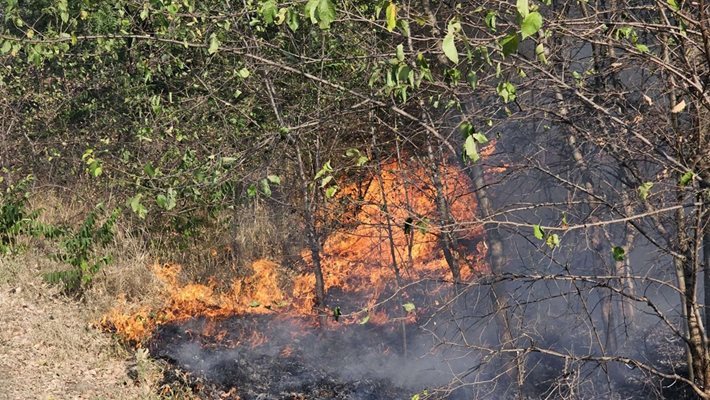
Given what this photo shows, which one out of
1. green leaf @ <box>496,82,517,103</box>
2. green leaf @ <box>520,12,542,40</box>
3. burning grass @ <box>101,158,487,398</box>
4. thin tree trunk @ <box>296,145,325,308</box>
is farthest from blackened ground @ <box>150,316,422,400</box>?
green leaf @ <box>520,12,542,40</box>

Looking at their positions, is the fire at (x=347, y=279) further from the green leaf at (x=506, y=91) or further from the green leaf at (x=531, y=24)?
the green leaf at (x=531, y=24)

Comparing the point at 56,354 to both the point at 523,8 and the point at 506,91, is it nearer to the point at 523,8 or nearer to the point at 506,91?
the point at 506,91

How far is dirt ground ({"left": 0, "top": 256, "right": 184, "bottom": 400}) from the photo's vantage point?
9117 millimetres

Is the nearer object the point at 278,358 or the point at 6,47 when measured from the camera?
the point at 6,47

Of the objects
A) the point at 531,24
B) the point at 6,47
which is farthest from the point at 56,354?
the point at 531,24

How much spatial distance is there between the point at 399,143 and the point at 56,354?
197 inches

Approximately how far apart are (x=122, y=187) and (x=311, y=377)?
16.1 feet

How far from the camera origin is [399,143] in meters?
10.6

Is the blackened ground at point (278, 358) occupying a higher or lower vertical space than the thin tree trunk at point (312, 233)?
lower

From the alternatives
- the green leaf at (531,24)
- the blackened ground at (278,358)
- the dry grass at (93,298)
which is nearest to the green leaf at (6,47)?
the green leaf at (531,24)

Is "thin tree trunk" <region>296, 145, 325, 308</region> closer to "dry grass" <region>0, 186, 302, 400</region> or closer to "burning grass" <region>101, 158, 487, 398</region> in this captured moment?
"burning grass" <region>101, 158, 487, 398</region>

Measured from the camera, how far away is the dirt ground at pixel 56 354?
29.9ft

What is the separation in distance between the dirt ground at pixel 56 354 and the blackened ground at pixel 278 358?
1.91ft

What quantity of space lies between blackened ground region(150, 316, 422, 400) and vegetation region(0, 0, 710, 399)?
976 millimetres
